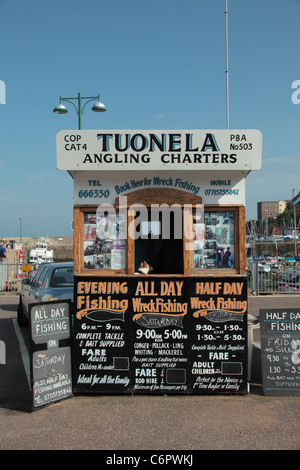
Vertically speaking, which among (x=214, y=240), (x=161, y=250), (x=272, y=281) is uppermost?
(x=214, y=240)

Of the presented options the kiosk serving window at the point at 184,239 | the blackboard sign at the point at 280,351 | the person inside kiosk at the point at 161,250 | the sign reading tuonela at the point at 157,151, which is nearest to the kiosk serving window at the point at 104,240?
the kiosk serving window at the point at 184,239

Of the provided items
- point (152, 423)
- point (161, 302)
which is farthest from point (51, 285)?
point (152, 423)

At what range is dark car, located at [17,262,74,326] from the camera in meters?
7.96

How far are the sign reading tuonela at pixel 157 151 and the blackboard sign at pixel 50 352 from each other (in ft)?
5.93

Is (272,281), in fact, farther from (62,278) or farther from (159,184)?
(159,184)

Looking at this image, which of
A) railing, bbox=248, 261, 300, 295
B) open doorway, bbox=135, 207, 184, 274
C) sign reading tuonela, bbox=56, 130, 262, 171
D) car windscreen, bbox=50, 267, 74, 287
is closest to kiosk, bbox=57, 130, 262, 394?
sign reading tuonela, bbox=56, 130, 262, 171

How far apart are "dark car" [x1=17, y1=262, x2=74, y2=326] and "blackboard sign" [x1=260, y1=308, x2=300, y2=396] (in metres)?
3.62

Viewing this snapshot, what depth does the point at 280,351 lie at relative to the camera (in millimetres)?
5543

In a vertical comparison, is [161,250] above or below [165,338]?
above

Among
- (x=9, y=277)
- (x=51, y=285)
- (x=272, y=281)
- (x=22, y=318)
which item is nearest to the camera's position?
(x=51, y=285)

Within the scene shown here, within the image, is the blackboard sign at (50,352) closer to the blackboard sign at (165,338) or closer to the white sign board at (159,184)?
the blackboard sign at (165,338)

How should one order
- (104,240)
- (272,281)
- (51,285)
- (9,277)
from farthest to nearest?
(9,277)
(272,281)
(51,285)
(104,240)

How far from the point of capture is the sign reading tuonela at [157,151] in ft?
17.7

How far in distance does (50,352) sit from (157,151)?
9.09 feet
